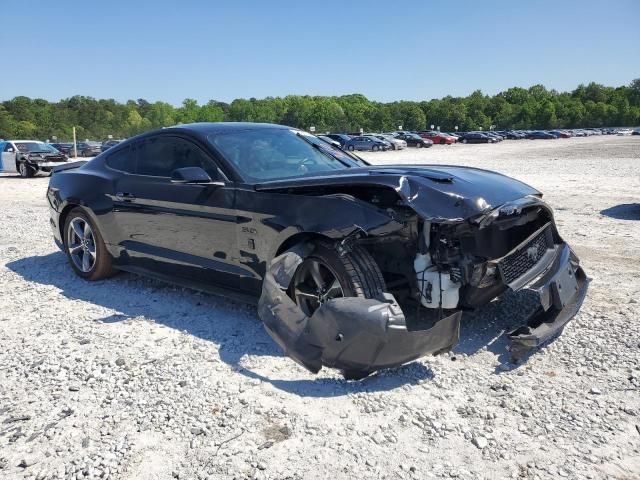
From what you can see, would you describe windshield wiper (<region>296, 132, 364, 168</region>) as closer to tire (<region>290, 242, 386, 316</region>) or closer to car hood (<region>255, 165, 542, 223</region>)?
car hood (<region>255, 165, 542, 223</region>)

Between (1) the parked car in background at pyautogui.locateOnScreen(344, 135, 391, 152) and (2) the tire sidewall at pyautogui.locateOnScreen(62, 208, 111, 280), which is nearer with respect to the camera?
(2) the tire sidewall at pyautogui.locateOnScreen(62, 208, 111, 280)

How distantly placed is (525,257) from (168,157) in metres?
2.98

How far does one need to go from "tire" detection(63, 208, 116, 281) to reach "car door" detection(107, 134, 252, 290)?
1.29 feet

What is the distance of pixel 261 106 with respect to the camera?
128750mm

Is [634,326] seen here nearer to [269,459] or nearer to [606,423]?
[606,423]

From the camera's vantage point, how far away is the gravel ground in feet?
7.69

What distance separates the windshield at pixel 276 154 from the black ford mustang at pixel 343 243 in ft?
0.05

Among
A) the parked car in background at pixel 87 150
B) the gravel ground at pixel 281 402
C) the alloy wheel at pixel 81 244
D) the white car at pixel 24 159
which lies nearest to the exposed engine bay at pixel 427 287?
the gravel ground at pixel 281 402

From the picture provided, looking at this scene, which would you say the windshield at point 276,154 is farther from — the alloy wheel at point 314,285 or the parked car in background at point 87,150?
the parked car in background at point 87,150

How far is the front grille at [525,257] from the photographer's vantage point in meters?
3.21

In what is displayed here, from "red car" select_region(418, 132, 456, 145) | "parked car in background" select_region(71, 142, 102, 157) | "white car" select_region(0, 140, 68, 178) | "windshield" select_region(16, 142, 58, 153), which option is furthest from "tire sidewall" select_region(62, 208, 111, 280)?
"red car" select_region(418, 132, 456, 145)

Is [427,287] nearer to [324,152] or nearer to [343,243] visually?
[343,243]

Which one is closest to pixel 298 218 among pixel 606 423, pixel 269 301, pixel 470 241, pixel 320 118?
pixel 269 301

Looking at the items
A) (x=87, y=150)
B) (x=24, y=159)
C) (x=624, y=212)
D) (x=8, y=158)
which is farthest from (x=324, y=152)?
(x=87, y=150)
